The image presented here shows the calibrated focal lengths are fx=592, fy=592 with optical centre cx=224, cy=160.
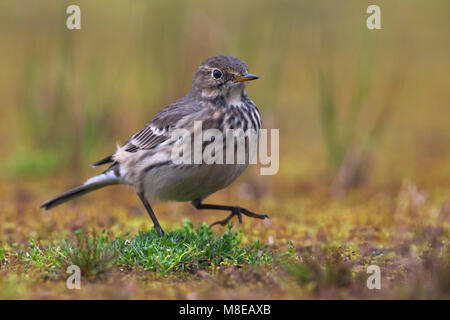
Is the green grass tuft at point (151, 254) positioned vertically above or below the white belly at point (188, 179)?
below

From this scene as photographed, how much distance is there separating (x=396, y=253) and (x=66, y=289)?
2.71 metres

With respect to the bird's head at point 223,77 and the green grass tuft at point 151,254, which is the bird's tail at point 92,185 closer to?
the green grass tuft at point 151,254

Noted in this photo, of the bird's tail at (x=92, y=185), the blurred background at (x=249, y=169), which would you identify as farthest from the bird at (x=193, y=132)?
the blurred background at (x=249, y=169)

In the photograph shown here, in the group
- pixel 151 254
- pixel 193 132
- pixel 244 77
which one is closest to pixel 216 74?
pixel 244 77

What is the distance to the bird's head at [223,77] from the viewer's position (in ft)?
16.7

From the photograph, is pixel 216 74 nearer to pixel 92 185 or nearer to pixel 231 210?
pixel 231 210

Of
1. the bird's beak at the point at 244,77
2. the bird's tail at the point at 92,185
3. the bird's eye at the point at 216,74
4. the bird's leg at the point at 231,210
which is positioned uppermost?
the bird's eye at the point at 216,74

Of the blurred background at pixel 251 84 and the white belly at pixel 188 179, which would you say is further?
the blurred background at pixel 251 84

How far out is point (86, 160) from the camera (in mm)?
7855

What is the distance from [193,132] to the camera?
4926 millimetres

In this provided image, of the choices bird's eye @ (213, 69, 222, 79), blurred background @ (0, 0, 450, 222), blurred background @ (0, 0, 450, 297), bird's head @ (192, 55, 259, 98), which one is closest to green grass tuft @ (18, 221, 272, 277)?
blurred background @ (0, 0, 450, 297)

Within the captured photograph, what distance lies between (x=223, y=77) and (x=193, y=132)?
0.60m
